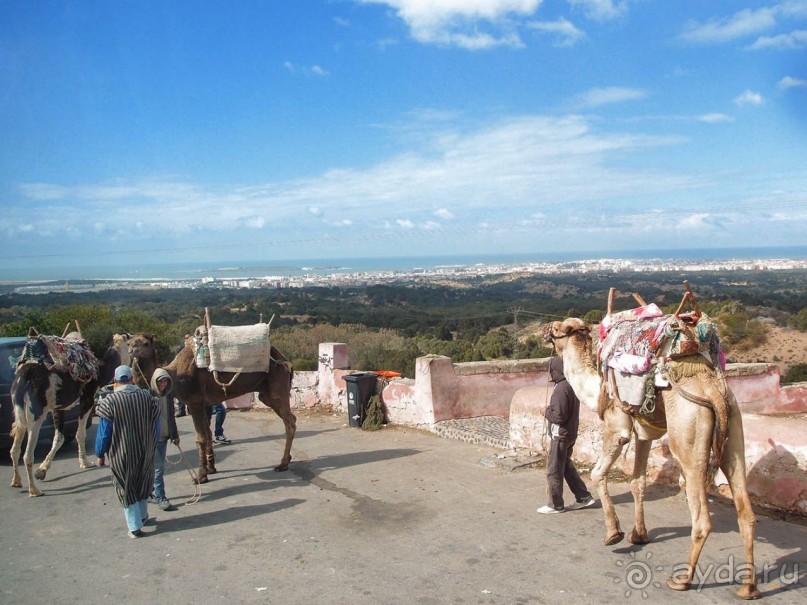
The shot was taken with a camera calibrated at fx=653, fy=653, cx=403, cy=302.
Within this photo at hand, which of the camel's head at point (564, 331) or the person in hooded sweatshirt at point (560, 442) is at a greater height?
the camel's head at point (564, 331)

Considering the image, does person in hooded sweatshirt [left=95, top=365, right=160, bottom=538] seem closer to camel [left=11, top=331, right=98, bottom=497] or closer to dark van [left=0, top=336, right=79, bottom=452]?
camel [left=11, top=331, right=98, bottom=497]

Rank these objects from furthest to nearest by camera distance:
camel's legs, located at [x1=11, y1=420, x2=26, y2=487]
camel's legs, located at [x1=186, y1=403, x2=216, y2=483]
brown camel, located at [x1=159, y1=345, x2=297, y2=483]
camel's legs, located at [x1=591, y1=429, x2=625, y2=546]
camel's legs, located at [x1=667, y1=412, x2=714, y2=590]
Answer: brown camel, located at [x1=159, y1=345, x2=297, y2=483] < camel's legs, located at [x1=186, y1=403, x2=216, y2=483] < camel's legs, located at [x1=11, y1=420, x2=26, y2=487] < camel's legs, located at [x1=591, y1=429, x2=625, y2=546] < camel's legs, located at [x1=667, y1=412, x2=714, y2=590]

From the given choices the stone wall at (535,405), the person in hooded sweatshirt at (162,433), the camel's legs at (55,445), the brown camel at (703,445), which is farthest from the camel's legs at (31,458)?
the brown camel at (703,445)

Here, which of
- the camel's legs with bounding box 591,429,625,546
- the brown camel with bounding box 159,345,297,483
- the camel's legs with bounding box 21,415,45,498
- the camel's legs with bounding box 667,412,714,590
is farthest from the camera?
the brown camel with bounding box 159,345,297,483

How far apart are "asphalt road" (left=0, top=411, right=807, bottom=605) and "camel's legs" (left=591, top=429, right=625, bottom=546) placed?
13 centimetres

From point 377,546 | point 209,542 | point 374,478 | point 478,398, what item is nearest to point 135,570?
point 209,542

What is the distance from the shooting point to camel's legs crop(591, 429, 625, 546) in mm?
6199

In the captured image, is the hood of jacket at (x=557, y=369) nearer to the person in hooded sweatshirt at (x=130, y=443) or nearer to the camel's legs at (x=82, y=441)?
the person in hooded sweatshirt at (x=130, y=443)

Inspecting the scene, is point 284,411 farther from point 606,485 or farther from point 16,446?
point 606,485

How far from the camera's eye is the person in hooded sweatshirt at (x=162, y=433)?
25.8 ft

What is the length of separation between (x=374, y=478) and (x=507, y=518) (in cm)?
249

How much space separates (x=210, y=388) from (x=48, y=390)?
220cm

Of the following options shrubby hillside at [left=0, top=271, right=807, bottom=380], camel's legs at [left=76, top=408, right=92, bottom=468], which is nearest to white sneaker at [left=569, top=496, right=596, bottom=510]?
shrubby hillside at [left=0, top=271, right=807, bottom=380]

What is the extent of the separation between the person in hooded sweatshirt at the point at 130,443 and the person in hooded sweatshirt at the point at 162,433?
71 cm
